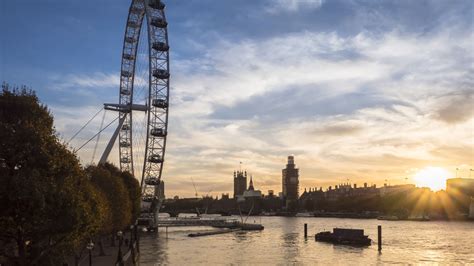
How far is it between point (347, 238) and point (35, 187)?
7211 cm

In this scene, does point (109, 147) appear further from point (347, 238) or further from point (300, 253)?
point (347, 238)

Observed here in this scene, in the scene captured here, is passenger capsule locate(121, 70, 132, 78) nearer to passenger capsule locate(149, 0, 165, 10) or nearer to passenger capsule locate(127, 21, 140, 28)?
passenger capsule locate(127, 21, 140, 28)

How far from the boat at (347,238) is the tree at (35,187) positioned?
217ft

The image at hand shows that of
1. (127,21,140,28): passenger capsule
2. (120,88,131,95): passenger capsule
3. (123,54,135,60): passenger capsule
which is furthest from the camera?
(120,88,131,95): passenger capsule

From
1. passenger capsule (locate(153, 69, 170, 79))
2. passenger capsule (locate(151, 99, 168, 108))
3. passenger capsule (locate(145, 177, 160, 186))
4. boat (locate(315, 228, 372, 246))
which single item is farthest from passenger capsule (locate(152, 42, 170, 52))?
boat (locate(315, 228, 372, 246))

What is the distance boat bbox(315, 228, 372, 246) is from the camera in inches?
3430

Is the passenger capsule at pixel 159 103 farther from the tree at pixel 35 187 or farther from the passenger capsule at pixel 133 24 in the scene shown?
the tree at pixel 35 187

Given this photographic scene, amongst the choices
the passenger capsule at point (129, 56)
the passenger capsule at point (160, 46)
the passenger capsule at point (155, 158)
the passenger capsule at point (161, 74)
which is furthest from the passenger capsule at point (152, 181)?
the passenger capsule at point (160, 46)

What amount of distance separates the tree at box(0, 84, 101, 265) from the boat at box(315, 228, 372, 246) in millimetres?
66046

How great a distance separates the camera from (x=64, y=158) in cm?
2600

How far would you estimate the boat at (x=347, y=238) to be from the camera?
87.1 m

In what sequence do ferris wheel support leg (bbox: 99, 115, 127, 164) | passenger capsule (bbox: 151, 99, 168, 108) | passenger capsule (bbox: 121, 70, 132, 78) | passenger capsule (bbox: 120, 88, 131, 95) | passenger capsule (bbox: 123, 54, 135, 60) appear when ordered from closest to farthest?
1. ferris wheel support leg (bbox: 99, 115, 127, 164)
2. passenger capsule (bbox: 151, 99, 168, 108)
3. passenger capsule (bbox: 123, 54, 135, 60)
4. passenger capsule (bbox: 120, 88, 131, 95)
5. passenger capsule (bbox: 121, 70, 132, 78)

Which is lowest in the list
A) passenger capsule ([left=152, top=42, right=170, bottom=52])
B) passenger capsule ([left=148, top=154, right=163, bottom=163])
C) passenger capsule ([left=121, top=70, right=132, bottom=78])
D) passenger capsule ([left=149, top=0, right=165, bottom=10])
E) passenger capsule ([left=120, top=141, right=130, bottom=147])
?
passenger capsule ([left=148, top=154, right=163, bottom=163])

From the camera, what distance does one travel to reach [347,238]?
3504 inches
